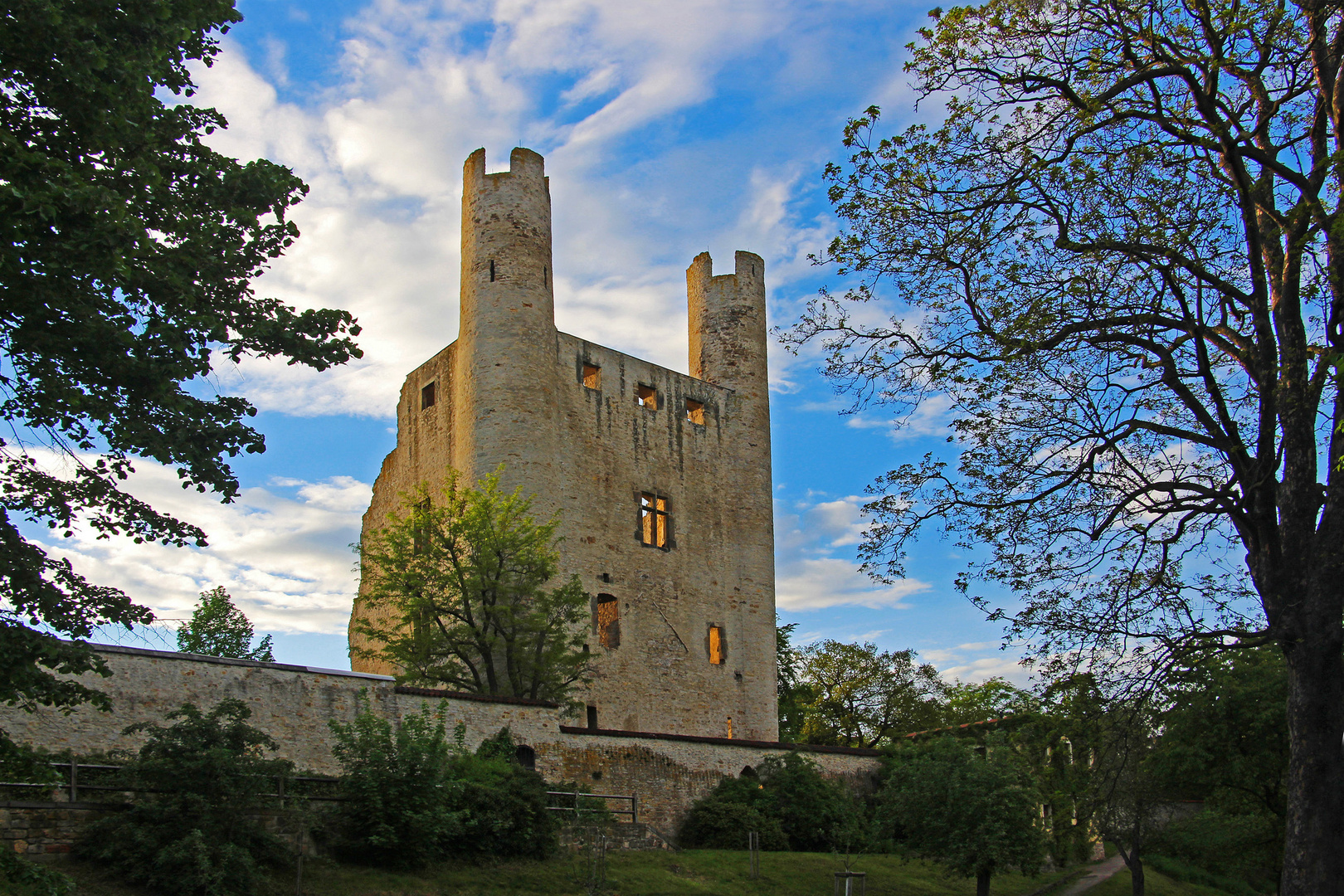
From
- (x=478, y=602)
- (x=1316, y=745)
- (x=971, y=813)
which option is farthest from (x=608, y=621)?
(x=1316, y=745)

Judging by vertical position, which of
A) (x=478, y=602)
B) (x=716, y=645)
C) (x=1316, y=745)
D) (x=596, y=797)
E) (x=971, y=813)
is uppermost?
(x=478, y=602)

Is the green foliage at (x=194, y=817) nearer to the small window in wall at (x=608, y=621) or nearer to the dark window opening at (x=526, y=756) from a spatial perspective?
the dark window opening at (x=526, y=756)

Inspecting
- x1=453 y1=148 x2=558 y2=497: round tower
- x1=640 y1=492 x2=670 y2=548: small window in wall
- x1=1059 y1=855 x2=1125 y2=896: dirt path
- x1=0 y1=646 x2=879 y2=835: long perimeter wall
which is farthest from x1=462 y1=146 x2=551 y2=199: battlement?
x1=1059 y1=855 x2=1125 y2=896: dirt path

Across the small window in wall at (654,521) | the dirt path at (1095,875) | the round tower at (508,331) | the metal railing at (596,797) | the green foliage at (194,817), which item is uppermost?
the round tower at (508,331)

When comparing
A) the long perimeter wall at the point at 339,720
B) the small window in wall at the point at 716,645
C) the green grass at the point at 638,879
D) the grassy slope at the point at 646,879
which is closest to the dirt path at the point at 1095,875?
the grassy slope at the point at 646,879

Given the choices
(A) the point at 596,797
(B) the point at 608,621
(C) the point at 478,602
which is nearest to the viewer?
(A) the point at 596,797

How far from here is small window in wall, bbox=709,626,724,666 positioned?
101 ft

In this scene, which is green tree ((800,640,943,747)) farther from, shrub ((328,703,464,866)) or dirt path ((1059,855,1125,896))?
shrub ((328,703,464,866))

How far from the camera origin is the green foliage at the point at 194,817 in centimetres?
1201

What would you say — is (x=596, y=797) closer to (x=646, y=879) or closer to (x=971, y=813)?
(x=646, y=879)

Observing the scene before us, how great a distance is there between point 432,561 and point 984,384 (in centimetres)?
1404

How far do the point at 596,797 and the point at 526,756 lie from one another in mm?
1407

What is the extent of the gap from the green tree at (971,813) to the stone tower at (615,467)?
888 cm

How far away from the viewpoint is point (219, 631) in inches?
1805
